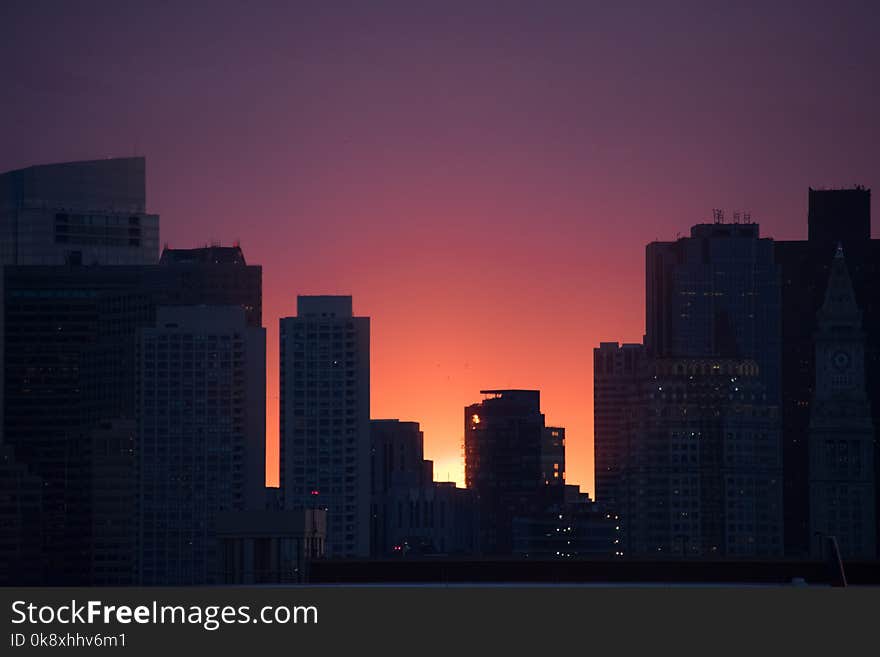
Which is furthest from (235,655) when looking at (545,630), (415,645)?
(545,630)

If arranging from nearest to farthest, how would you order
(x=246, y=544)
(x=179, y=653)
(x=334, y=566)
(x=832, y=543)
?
(x=179, y=653) → (x=832, y=543) → (x=334, y=566) → (x=246, y=544)

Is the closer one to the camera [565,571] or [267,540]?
[565,571]

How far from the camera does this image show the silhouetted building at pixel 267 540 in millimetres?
120188

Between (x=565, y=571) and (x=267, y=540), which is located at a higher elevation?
(x=267, y=540)

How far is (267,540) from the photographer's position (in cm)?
12619

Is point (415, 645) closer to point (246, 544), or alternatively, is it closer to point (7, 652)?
point (7, 652)

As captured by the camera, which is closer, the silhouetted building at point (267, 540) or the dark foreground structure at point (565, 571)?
the dark foreground structure at point (565, 571)

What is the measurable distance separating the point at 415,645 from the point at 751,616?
5331 mm

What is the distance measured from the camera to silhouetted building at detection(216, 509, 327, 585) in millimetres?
120188

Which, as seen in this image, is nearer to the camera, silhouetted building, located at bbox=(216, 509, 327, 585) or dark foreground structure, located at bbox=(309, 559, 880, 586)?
dark foreground structure, located at bbox=(309, 559, 880, 586)

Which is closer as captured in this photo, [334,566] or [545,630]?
[545,630]

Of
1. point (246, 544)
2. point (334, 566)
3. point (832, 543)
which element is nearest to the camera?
point (832, 543)

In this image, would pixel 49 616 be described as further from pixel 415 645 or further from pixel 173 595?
pixel 415 645

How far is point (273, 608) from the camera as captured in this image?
32.6 meters
